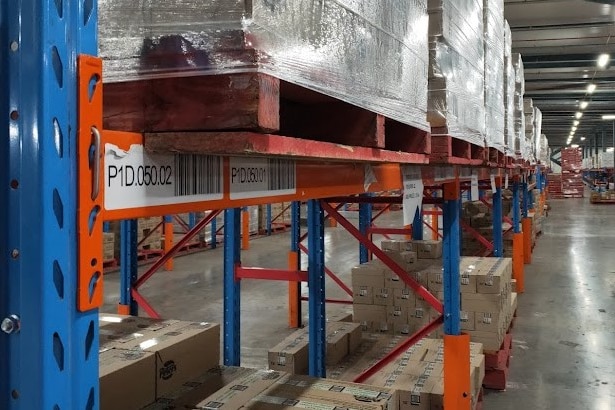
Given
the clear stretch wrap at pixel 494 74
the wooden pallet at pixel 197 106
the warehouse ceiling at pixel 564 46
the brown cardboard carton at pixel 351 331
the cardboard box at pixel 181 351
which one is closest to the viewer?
the wooden pallet at pixel 197 106

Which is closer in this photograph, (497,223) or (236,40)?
(236,40)

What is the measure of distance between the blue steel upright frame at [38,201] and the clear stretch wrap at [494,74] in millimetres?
3653

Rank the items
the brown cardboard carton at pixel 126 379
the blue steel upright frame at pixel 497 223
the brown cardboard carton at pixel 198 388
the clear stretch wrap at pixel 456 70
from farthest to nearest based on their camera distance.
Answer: the blue steel upright frame at pixel 497 223
the clear stretch wrap at pixel 456 70
the brown cardboard carton at pixel 198 388
the brown cardboard carton at pixel 126 379

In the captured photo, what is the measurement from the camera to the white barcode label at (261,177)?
1356mm

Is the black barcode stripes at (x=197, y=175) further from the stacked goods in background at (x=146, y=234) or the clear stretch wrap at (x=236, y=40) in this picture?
the stacked goods in background at (x=146, y=234)

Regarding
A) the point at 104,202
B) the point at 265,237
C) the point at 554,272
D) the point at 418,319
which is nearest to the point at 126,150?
the point at 104,202

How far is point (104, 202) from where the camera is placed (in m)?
0.92

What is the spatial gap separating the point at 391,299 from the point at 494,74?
6.96 ft

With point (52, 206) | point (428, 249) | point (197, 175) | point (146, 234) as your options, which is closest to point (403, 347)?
point (428, 249)

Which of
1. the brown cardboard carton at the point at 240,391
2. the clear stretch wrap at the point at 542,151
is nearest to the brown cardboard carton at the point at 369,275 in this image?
the brown cardboard carton at the point at 240,391

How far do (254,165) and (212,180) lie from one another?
7.4 inches

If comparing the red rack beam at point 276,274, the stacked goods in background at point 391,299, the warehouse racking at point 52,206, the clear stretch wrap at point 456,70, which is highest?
the clear stretch wrap at point 456,70

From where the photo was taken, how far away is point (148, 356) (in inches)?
96.0

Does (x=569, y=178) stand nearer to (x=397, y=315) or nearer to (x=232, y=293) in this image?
(x=397, y=315)
